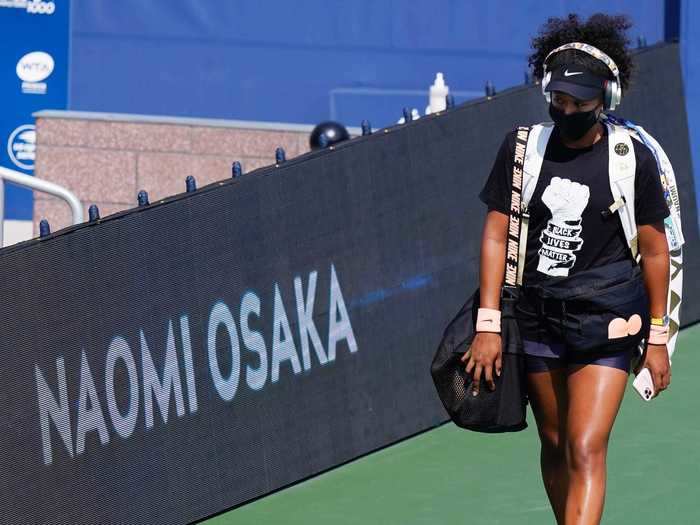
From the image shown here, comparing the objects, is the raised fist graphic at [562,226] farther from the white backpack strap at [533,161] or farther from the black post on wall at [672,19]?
the black post on wall at [672,19]

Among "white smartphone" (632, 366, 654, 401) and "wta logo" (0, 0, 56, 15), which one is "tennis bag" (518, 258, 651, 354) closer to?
"white smartphone" (632, 366, 654, 401)

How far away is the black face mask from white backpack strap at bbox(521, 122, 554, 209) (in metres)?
0.13

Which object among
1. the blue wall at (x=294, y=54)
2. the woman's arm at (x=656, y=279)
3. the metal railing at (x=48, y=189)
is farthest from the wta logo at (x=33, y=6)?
the woman's arm at (x=656, y=279)

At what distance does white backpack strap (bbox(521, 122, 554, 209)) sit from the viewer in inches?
222

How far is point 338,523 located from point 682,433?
7.30 feet

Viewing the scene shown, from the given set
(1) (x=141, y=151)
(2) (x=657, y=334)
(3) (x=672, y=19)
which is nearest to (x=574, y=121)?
(2) (x=657, y=334)

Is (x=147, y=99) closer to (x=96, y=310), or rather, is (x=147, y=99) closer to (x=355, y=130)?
(x=355, y=130)

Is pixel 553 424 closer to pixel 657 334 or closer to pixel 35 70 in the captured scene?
pixel 657 334

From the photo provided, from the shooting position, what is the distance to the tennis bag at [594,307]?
18.5 feet

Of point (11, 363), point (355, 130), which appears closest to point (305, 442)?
point (11, 363)

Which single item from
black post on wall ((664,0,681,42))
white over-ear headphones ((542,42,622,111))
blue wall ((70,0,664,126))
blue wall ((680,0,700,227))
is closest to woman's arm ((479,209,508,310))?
white over-ear headphones ((542,42,622,111))

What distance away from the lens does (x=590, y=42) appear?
228 inches

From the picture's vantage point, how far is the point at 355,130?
12.8 m

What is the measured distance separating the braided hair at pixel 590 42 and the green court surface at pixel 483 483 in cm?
222
